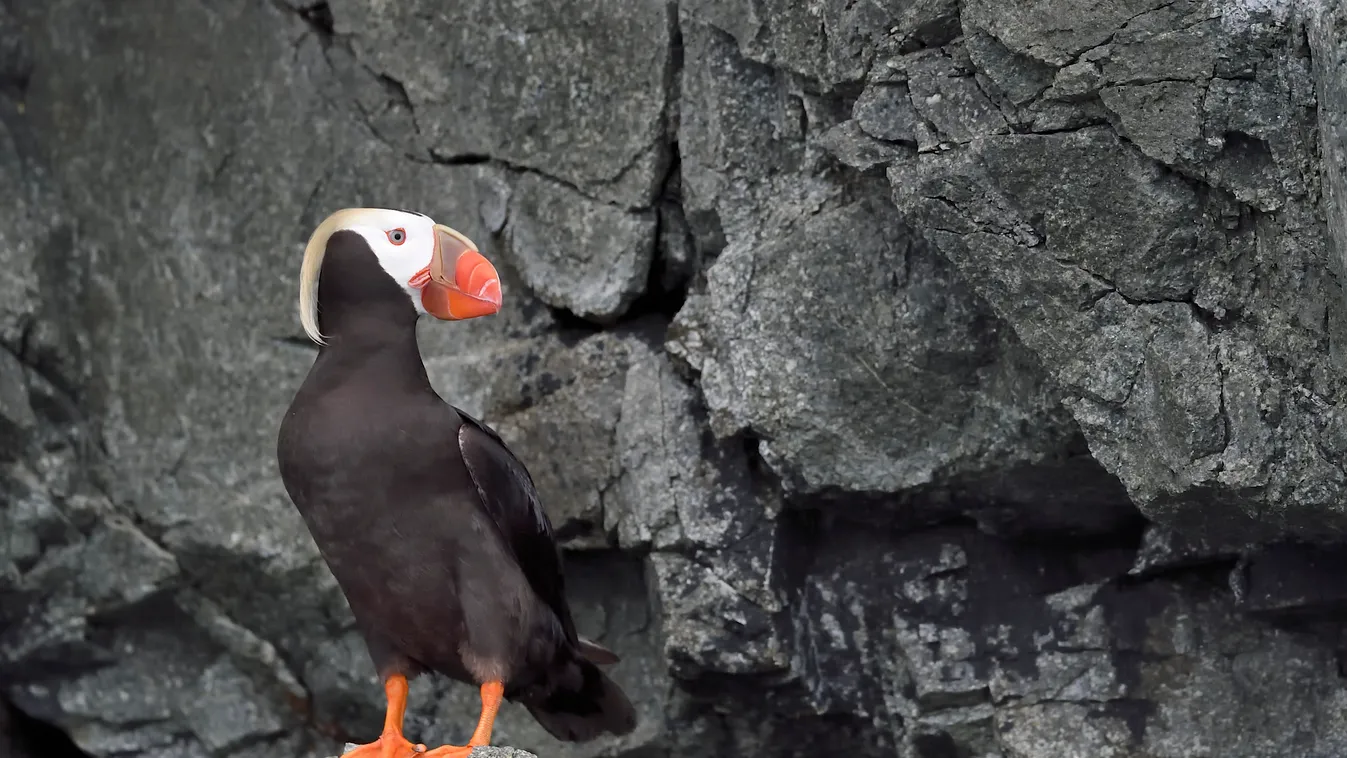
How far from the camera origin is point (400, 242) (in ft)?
10.3

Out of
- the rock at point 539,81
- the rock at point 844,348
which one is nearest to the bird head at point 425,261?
the rock at point 844,348

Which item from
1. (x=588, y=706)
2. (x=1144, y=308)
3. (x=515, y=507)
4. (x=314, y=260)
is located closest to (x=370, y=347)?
(x=314, y=260)

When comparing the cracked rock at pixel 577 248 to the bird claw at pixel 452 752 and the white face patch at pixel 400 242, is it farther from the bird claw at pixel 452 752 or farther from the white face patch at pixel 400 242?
the bird claw at pixel 452 752

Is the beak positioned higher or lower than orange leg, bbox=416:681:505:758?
higher

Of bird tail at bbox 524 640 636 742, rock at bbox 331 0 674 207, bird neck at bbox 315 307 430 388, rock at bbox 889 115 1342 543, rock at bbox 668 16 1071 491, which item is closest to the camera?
rock at bbox 889 115 1342 543

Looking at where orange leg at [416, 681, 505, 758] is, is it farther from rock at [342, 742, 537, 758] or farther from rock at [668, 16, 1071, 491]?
rock at [668, 16, 1071, 491]

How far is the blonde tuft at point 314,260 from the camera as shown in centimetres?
318

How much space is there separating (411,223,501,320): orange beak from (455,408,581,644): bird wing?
0.91 feet

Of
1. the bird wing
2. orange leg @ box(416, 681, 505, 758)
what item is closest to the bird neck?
the bird wing

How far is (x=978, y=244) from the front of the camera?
3.12m

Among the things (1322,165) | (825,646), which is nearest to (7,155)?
(825,646)

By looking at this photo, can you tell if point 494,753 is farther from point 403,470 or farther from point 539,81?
point 539,81

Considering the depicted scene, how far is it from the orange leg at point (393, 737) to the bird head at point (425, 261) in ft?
2.76

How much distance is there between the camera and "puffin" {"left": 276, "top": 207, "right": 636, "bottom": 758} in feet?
10.1
